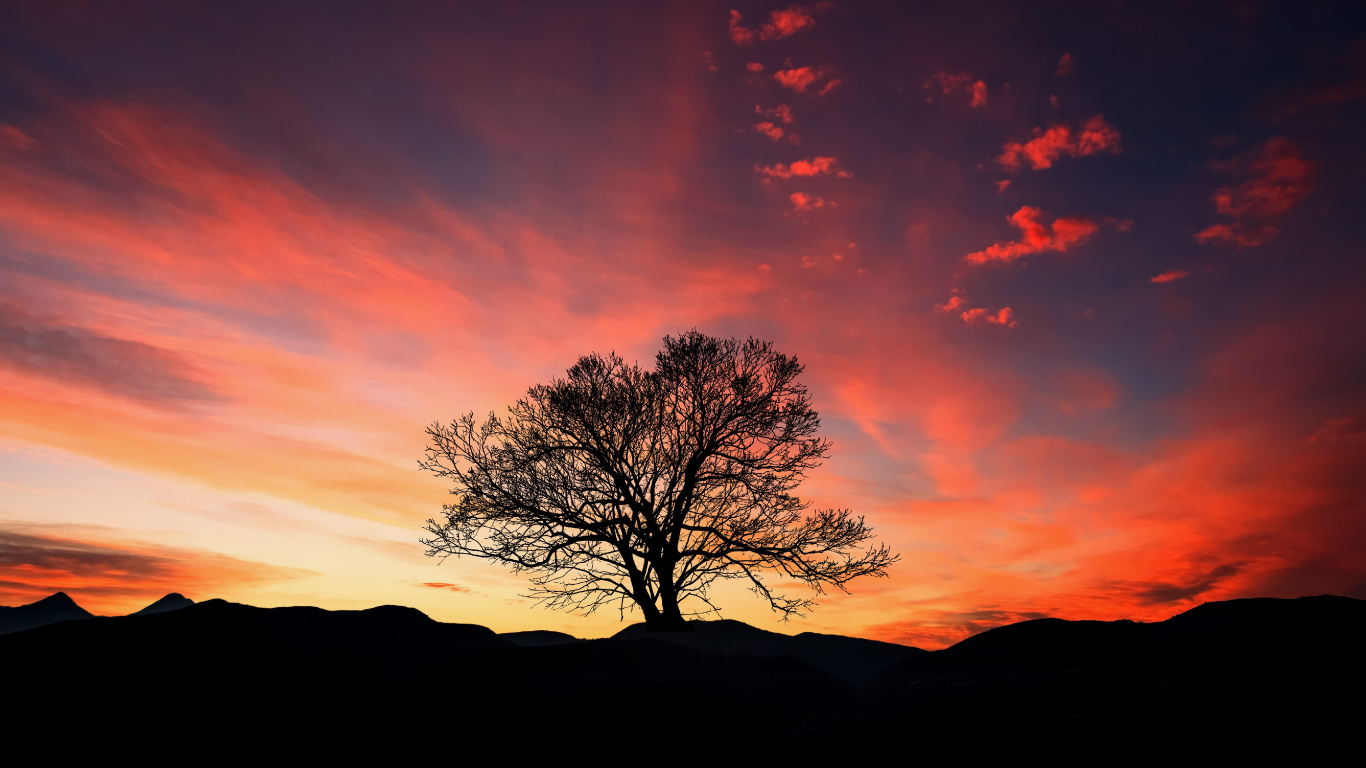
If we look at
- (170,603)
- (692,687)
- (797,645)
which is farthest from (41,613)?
(692,687)

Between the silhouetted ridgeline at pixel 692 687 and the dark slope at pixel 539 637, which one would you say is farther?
the dark slope at pixel 539 637

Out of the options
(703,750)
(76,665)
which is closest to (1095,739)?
(703,750)

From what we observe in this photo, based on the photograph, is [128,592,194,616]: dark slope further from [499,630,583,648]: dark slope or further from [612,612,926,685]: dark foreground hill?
[612,612,926,685]: dark foreground hill

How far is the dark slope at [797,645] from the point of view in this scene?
21444 millimetres

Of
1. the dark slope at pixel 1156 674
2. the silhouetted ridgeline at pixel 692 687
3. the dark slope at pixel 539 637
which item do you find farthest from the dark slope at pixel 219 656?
the dark slope at pixel 1156 674

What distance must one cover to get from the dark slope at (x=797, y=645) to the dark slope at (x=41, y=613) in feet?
102

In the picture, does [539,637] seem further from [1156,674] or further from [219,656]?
[1156,674]

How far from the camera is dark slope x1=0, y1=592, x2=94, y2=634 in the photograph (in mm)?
35938

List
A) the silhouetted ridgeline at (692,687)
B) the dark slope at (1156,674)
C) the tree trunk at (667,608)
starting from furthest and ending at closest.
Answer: the tree trunk at (667,608) → the silhouetted ridgeline at (692,687) → the dark slope at (1156,674)

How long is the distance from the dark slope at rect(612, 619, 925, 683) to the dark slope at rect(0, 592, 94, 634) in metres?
31.0

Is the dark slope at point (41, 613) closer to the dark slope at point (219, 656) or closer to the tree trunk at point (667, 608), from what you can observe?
the dark slope at point (219, 656)

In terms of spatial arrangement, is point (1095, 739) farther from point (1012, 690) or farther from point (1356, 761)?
point (1012, 690)

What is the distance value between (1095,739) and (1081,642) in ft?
21.0

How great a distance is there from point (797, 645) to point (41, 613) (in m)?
37.9
